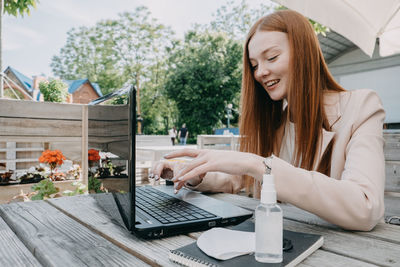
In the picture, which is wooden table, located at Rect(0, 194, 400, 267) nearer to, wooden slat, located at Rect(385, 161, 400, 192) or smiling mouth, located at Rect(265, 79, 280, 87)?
smiling mouth, located at Rect(265, 79, 280, 87)

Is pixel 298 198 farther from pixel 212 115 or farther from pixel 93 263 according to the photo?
pixel 212 115

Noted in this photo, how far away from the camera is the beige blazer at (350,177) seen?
0.80 meters

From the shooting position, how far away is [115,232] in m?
0.80

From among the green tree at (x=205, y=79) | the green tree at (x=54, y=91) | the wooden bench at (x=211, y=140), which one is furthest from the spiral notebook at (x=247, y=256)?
the green tree at (x=205, y=79)

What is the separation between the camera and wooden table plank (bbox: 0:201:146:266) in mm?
621

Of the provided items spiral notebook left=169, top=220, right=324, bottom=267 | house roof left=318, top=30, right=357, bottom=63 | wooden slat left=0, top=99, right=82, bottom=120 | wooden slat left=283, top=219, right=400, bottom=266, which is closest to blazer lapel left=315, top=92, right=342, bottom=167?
wooden slat left=283, top=219, right=400, bottom=266

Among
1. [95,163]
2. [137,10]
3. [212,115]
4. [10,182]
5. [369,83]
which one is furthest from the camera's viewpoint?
[137,10]

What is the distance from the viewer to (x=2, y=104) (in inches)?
98.1

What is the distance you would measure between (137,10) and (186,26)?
4.72 meters

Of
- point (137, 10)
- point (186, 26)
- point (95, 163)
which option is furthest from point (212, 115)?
point (95, 163)

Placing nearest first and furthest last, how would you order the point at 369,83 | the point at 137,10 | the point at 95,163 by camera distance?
the point at 95,163
the point at 369,83
the point at 137,10

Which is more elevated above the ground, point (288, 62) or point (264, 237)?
point (288, 62)

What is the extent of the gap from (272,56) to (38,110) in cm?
221

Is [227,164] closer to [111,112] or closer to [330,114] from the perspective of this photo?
[111,112]
